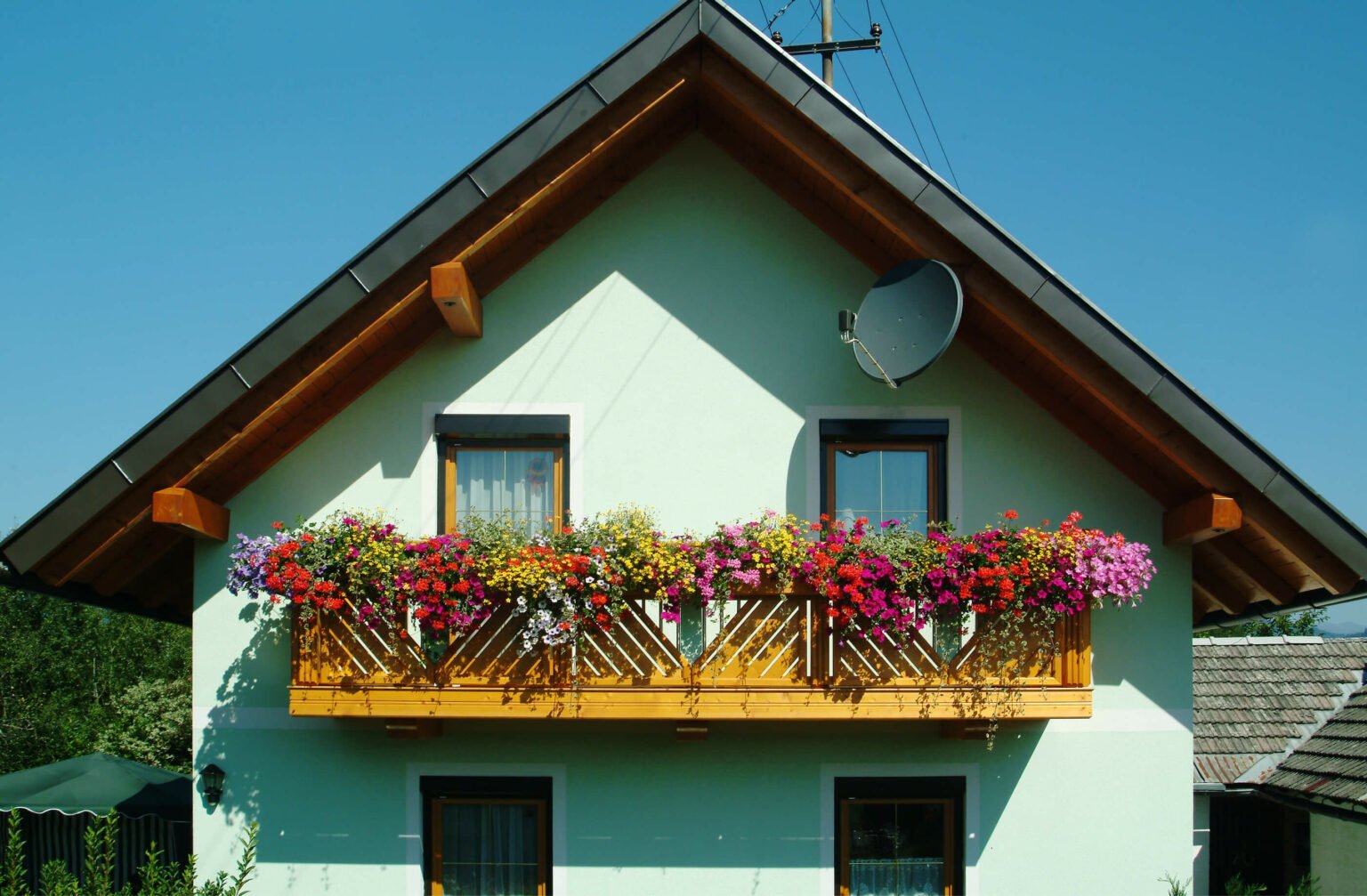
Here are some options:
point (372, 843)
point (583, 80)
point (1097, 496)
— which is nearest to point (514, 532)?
point (372, 843)

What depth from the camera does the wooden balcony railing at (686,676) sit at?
7.96 metres

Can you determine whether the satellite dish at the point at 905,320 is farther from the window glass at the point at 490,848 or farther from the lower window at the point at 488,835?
the window glass at the point at 490,848

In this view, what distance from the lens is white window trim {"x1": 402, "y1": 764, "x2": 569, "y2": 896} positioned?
8.60 metres

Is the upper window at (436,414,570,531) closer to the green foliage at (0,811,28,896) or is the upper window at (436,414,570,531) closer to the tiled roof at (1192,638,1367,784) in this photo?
the green foliage at (0,811,28,896)

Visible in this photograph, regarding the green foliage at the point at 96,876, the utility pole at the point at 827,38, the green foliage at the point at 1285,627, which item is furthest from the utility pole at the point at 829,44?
the green foliage at the point at 1285,627

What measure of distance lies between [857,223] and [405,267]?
3363mm

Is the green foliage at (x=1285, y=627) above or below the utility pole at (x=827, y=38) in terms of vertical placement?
below

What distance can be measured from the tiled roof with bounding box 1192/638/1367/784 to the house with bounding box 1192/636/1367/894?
14mm

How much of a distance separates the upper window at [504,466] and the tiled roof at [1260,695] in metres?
8.61

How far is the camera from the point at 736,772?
870 centimetres

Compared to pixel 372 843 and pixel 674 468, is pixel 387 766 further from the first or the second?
pixel 674 468

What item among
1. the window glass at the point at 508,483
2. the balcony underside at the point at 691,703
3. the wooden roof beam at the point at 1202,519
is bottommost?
the balcony underside at the point at 691,703

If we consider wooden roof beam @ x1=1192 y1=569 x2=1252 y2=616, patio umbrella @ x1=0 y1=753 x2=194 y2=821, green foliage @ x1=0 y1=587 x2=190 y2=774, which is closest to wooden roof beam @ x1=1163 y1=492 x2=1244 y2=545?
wooden roof beam @ x1=1192 y1=569 x2=1252 y2=616

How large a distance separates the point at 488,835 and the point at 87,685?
27517mm
